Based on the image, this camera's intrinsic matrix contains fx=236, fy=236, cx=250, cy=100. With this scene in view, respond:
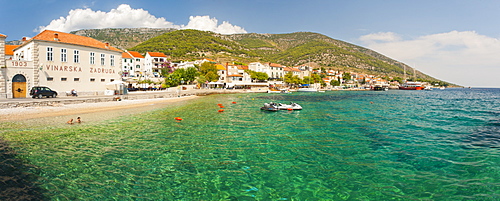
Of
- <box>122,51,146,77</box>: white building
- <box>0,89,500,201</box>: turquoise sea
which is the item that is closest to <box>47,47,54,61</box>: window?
<box>0,89,500,201</box>: turquoise sea

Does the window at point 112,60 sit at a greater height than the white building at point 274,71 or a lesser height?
lesser

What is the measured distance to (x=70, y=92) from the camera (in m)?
30.3

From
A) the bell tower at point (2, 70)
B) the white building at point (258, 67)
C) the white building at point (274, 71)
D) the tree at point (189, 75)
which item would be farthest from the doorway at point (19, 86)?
the white building at point (274, 71)

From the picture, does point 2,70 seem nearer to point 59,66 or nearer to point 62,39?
point 59,66

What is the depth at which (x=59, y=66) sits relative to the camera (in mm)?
29438

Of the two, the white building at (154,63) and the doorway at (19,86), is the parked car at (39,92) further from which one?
the white building at (154,63)

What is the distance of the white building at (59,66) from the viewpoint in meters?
26.2

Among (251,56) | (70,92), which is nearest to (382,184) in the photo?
(70,92)

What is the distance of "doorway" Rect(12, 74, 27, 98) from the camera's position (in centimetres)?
2616

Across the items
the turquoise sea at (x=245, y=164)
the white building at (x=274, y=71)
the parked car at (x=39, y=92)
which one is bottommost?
the turquoise sea at (x=245, y=164)

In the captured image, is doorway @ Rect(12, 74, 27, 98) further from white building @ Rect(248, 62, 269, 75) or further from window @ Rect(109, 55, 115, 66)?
white building @ Rect(248, 62, 269, 75)

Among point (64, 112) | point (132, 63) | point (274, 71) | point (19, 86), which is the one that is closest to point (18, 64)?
point (19, 86)

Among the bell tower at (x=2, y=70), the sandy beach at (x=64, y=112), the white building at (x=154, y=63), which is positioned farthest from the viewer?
the white building at (x=154, y=63)

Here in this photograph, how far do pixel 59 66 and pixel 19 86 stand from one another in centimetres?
449
